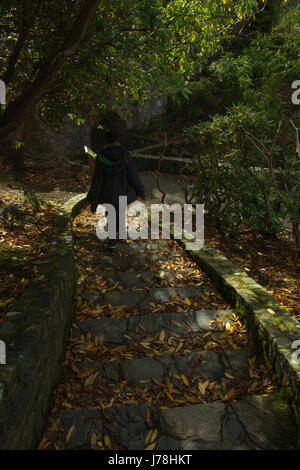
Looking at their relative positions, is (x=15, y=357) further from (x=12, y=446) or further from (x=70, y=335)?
(x=70, y=335)

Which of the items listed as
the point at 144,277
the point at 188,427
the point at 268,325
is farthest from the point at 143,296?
the point at 188,427

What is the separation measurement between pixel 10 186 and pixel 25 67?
11.0ft

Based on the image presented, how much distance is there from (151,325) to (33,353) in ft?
5.02

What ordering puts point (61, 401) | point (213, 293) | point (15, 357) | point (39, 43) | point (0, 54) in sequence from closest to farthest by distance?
point (15, 357), point (61, 401), point (213, 293), point (39, 43), point (0, 54)

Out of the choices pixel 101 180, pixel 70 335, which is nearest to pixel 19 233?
pixel 101 180

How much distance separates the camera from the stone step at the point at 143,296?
3.96 meters

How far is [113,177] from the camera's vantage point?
5.67 metres

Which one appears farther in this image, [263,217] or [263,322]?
[263,217]

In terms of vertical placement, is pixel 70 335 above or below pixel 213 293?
below

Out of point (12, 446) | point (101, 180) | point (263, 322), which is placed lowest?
point (12, 446)

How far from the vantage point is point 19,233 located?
16.5ft

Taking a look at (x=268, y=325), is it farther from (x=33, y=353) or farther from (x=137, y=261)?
(x=137, y=261)

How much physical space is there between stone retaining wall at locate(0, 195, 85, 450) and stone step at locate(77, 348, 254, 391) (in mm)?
421

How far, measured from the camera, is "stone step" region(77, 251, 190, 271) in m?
5.07
